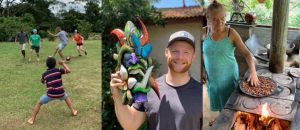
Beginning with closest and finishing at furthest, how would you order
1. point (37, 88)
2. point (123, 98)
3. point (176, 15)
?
point (123, 98)
point (176, 15)
point (37, 88)

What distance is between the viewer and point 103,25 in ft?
2.89

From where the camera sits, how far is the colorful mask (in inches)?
28.6

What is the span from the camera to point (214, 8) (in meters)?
0.96

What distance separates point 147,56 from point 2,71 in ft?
15.6

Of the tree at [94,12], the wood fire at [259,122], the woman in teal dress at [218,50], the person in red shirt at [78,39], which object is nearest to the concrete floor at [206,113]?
the woman in teal dress at [218,50]

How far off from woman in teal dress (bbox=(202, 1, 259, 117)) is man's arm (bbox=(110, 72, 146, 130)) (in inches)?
8.0

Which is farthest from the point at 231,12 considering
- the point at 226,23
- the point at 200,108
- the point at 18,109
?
the point at 18,109

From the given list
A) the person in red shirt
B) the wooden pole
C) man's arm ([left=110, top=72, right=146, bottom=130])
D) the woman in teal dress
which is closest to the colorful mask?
man's arm ([left=110, top=72, right=146, bottom=130])

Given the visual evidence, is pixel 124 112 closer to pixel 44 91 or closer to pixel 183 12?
pixel 183 12

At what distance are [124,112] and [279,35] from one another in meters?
0.55

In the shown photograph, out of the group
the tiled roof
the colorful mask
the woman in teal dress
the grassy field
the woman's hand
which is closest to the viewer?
the colorful mask

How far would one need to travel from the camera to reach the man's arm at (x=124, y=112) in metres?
0.73

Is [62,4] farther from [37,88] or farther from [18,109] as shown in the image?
[18,109]

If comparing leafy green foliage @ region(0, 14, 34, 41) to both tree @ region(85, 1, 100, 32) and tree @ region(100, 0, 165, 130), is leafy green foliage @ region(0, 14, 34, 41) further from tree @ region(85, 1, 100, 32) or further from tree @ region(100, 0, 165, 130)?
tree @ region(100, 0, 165, 130)
